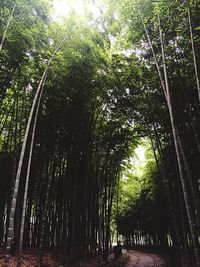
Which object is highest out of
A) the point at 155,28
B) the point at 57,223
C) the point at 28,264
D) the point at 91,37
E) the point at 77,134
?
the point at 91,37

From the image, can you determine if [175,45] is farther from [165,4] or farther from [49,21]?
[49,21]

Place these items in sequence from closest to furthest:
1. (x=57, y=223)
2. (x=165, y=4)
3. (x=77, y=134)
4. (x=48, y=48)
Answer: (x=165, y=4)
(x=48, y=48)
(x=77, y=134)
(x=57, y=223)

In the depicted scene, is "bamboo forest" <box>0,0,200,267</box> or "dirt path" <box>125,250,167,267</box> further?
"dirt path" <box>125,250,167,267</box>

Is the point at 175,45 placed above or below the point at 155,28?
below

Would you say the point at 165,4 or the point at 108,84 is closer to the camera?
the point at 165,4

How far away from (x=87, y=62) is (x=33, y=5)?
5.09 feet

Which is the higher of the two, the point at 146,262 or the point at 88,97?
the point at 88,97

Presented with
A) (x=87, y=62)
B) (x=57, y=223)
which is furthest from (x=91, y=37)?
(x=57, y=223)

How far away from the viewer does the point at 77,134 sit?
6.97m

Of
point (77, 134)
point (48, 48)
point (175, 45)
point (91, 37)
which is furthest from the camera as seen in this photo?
point (77, 134)

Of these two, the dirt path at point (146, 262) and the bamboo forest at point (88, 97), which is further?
the dirt path at point (146, 262)

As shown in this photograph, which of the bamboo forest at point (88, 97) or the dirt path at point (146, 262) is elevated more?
the bamboo forest at point (88, 97)

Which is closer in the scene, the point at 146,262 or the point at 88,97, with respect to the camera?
the point at 88,97

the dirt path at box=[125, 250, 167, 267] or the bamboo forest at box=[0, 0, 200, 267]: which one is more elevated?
the bamboo forest at box=[0, 0, 200, 267]
